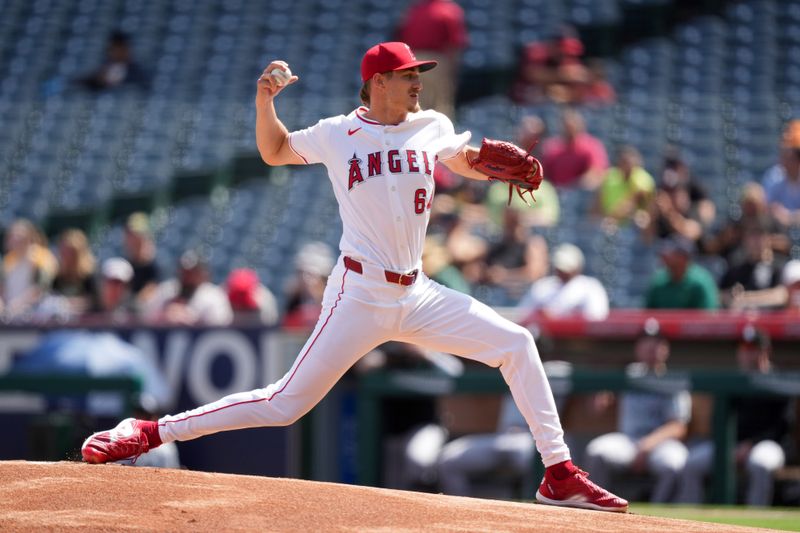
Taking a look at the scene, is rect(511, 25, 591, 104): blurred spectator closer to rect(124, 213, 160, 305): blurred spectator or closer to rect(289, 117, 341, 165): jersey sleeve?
rect(124, 213, 160, 305): blurred spectator

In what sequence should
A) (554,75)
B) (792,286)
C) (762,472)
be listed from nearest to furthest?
(762,472)
(792,286)
(554,75)

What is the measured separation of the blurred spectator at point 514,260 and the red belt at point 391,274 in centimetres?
438

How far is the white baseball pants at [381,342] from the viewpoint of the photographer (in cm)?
475

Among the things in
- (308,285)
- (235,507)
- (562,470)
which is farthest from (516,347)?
(308,285)

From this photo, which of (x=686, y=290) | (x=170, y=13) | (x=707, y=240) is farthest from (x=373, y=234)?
(x=170, y=13)

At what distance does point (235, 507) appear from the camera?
4387 mm

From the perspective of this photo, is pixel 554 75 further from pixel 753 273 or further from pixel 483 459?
pixel 483 459

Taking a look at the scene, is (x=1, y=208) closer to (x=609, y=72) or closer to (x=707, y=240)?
(x=609, y=72)

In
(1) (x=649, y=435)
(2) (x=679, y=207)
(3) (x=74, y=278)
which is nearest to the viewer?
(1) (x=649, y=435)

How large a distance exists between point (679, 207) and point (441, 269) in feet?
6.33

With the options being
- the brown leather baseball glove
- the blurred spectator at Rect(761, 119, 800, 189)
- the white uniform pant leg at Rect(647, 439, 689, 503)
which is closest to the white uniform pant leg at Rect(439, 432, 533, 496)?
the white uniform pant leg at Rect(647, 439, 689, 503)

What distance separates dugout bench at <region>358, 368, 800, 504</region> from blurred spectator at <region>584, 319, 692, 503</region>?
100 millimetres

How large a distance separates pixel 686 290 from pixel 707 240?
1055 millimetres

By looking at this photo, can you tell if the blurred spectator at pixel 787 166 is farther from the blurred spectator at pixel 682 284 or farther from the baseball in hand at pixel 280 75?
the baseball in hand at pixel 280 75
